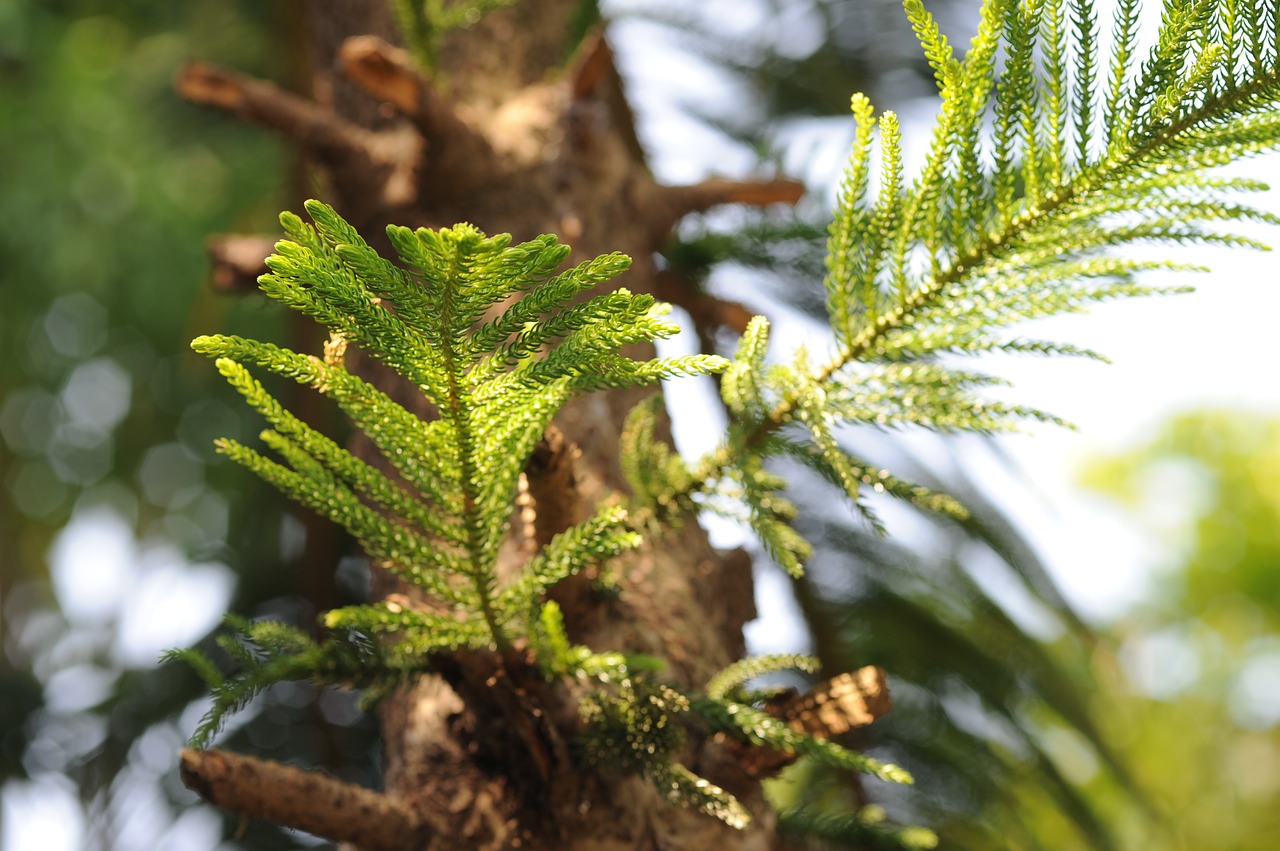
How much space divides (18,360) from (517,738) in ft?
10.3

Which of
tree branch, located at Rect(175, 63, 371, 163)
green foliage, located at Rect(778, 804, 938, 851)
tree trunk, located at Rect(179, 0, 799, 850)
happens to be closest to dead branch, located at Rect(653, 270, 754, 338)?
tree trunk, located at Rect(179, 0, 799, 850)

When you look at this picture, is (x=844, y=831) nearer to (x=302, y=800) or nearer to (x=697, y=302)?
(x=302, y=800)

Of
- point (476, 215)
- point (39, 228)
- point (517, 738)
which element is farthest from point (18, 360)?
point (517, 738)

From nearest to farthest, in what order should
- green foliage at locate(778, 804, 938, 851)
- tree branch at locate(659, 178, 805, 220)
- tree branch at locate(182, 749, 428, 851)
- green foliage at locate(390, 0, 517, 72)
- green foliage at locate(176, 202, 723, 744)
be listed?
1. green foliage at locate(176, 202, 723, 744)
2. tree branch at locate(182, 749, 428, 851)
3. green foliage at locate(778, 804, 938, 851)
4. green foliage at locate(390, 0, 517, 72)
5. tree branch at locate(659, 178, 805, 220)

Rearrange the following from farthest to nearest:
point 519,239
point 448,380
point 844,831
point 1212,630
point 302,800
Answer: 1. point 1212,630
2. point 519,239
3. point 844,831
4. point 302,800
5. point 448,380

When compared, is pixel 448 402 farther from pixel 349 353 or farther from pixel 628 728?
pixel 349 353

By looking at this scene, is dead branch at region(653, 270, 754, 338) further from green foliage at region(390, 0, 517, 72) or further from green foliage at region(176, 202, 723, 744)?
green foliage at region(176, 202, 723, 744)

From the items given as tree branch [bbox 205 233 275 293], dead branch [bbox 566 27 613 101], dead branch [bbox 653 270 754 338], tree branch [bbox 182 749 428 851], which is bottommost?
tree branch [bbox 182 749 428 851]

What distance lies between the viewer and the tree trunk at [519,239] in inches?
23.5

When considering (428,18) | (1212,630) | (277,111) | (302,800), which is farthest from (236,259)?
(1212,630)

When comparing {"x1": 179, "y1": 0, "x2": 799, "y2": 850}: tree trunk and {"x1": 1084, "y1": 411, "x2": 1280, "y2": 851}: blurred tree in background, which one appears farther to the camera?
{"x1": 1084, "y1": 411, "x2": 1280, "y2": 851}: blurred tree in background

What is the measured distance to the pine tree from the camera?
411 millimetres

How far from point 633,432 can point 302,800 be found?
26cm

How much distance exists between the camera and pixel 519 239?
33.3 inches
